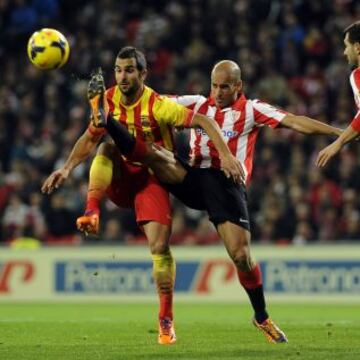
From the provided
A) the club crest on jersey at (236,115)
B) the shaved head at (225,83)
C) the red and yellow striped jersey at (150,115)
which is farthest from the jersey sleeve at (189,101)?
the red and yellow striped jersey at (150,115)

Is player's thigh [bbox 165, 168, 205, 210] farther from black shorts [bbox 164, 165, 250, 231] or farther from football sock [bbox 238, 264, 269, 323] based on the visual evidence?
football sock [bbox 238, 264, 269, 323]

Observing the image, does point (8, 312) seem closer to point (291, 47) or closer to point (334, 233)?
point (334, 233)

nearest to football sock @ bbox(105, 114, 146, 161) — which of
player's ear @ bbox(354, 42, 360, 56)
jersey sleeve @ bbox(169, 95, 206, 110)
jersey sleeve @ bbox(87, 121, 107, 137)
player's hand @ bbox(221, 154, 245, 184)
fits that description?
jersey sleeve @ bbox(87, 121, 107, 137)

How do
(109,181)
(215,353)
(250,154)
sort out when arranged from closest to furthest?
(215,353) < (109,181) < (250,154)

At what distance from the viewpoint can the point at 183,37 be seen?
1931 centimetres

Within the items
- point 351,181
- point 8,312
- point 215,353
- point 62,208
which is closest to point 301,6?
point 351,181

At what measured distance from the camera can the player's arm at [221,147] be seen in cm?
873

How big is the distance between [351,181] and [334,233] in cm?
77

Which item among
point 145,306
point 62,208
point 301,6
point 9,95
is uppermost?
point 301,6

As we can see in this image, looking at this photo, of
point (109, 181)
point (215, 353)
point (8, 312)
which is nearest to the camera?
point (215, 353)

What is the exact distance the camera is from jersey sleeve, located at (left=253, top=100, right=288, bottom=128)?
934cm

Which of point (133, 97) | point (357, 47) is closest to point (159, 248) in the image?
point (133, 97)

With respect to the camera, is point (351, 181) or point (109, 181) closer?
point (109, 181)

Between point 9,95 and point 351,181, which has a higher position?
point 9,95
